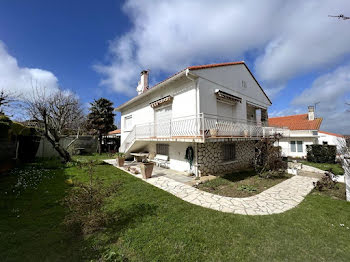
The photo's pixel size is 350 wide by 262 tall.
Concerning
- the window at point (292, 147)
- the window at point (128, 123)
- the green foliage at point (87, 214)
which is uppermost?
the window at point (128, 123)

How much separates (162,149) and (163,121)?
228cm

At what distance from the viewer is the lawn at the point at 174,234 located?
272cm

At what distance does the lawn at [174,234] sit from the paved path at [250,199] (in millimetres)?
374

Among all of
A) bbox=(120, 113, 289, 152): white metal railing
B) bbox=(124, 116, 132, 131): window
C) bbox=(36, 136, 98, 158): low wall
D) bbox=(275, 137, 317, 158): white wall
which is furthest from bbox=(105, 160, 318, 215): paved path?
bbox=(275, 137, 317, 158): white wall

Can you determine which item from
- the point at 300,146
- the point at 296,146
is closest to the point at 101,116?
the point at 296,146

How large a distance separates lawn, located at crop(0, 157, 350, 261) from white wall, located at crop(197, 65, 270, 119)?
6.04 m

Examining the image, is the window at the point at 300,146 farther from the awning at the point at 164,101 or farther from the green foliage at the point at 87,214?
the green foliage at the point at 87,214

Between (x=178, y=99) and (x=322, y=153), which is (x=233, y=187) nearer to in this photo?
(x=178, y=99)

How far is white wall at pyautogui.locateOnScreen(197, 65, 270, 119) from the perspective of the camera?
8805 mm

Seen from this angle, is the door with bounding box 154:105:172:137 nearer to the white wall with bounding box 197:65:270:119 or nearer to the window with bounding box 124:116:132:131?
the white wall with bounding box 197:65:270:119

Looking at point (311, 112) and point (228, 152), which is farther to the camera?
point (311, 112)

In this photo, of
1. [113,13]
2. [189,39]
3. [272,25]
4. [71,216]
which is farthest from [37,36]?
[272,25]

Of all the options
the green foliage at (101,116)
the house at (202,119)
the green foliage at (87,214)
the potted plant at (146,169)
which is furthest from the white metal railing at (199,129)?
the green foliage at (101,116)

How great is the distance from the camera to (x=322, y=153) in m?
15.7
